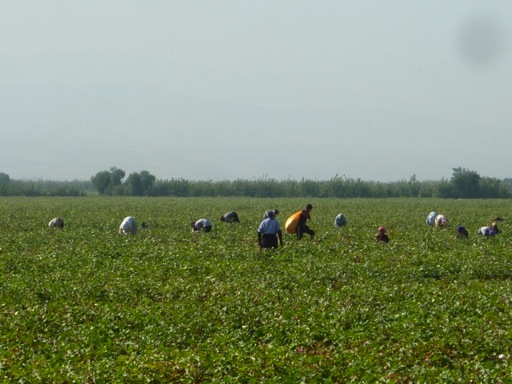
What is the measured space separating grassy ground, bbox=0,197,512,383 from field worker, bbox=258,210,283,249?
0.52 meters

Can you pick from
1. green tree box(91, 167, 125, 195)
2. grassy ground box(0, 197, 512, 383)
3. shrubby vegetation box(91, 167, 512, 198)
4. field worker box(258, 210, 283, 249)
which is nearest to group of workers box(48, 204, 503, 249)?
field worker box(258, 210, 283, 249)

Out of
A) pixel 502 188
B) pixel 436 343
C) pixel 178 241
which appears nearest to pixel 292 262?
pixel 178 241

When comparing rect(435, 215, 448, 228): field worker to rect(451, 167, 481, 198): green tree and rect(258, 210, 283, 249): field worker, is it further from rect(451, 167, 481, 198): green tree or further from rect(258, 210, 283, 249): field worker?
rect(451, 167, 481, 198): green tree

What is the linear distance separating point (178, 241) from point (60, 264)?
7.18 metres

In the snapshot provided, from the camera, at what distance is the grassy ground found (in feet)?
35.2

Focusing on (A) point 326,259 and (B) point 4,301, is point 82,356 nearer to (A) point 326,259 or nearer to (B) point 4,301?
(B) point 4,301

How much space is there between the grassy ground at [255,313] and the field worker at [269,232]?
52 centimetres

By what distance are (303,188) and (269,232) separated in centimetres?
8270

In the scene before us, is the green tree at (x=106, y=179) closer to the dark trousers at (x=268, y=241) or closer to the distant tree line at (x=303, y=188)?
the distant tree line at (x=303, y=188)

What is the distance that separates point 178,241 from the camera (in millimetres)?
27000

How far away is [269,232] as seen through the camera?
23.0 metres

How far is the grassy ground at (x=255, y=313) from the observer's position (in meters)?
10.7

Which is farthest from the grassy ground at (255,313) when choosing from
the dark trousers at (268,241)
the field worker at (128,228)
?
the field worker at (128,228)

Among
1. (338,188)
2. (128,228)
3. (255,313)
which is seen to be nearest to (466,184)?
(338,188)
